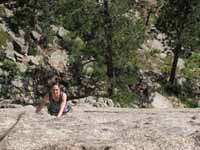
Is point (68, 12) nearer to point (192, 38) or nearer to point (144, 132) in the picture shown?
point (192, 38)

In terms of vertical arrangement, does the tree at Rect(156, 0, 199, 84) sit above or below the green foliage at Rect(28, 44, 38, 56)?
above

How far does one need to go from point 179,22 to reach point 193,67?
10374 millimetres

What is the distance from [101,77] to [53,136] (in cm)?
3522

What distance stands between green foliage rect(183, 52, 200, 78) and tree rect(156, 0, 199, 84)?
17.0 ft

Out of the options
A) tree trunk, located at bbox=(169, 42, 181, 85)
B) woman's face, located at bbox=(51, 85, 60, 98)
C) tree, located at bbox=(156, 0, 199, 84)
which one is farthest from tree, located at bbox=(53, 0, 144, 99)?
woman's face, located at bbox=(51, 85, 60, 98)

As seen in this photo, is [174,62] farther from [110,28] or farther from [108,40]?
[110,28]

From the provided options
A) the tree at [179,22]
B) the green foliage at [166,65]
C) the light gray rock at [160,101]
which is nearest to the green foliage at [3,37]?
the tree at [179,22]

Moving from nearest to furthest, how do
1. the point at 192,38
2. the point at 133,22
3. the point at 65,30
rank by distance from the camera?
the point at 133,22 < the point at 192,38 < the point at 65,30

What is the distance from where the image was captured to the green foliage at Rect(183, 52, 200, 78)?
2235 inches

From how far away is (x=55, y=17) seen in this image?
5512 cm

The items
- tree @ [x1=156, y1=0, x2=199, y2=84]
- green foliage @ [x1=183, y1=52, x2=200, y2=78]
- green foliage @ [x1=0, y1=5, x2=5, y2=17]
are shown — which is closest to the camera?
tree @ [x1=156, y1=0, x2=199, y2=84]

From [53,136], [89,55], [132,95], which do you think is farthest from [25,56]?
[53,136]

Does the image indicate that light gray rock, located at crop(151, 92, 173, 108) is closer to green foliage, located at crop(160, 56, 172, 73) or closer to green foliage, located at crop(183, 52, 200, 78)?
green foliage, located at crop(160, 56, 172, 73)

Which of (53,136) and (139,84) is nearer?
(53,136)
